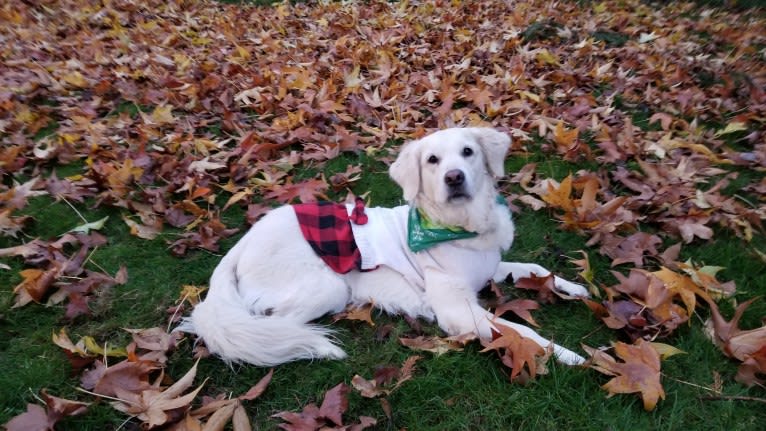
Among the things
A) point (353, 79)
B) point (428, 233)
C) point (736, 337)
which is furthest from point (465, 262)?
point (353, 79)

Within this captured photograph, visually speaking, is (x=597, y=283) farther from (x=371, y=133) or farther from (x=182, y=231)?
(x=182, y=231)

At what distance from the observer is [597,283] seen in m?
2.55

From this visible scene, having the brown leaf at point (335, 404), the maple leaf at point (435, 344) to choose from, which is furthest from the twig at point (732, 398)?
the brown leaf at point (335, 404)

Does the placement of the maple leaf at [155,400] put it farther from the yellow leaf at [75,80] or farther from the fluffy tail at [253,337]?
the yellow leaf at [75,80]

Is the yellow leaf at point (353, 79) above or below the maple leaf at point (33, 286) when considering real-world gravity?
above

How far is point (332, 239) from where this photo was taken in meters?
2.59

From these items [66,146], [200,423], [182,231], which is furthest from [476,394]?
[66,146]

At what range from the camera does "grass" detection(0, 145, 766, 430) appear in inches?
70.8

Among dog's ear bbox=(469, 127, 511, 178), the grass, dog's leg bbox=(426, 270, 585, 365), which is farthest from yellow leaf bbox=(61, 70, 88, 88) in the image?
dog's leg bbox=(426, 270, 585, 365)

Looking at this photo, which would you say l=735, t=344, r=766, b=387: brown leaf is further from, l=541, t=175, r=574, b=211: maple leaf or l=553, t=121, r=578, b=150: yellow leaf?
l=553, t=121, r=578, b=150: yellow leaf

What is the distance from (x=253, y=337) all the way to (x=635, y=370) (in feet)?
5.56

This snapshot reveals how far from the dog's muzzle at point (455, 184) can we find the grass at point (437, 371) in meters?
0.76

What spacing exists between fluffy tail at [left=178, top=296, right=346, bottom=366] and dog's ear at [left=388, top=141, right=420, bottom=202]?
954mm

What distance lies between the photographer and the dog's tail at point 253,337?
2133 mm
